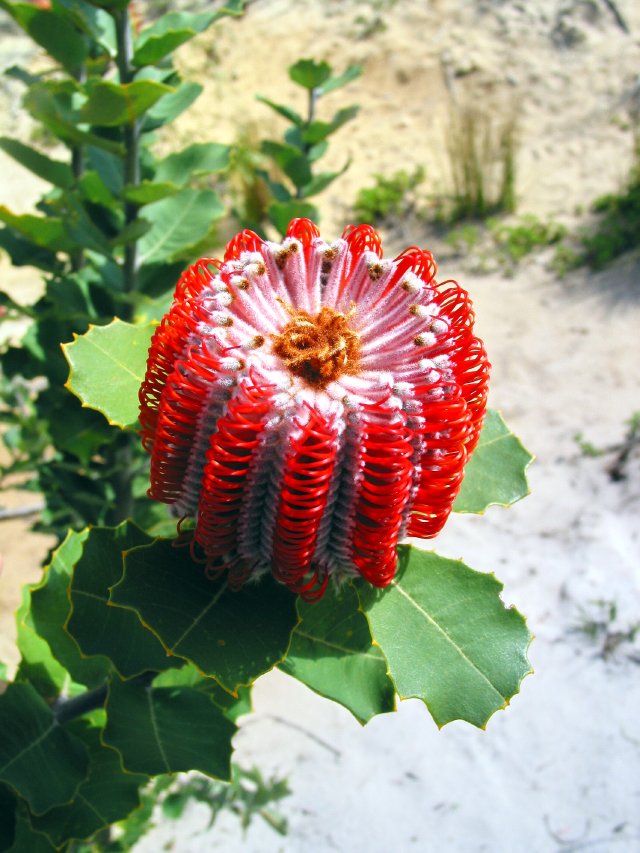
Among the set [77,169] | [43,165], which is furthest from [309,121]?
[43,165]

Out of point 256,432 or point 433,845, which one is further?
point 433,845

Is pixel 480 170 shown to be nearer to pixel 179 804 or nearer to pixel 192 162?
pixel 192 162

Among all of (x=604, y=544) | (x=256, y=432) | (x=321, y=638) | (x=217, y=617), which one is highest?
(x=256, y=432)

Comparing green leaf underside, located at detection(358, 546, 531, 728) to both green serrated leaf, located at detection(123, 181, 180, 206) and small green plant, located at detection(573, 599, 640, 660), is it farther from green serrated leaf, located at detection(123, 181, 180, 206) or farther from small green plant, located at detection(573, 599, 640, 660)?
small green plant, located at detection(573, 599, 640, 660)

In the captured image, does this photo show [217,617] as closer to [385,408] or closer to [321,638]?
[321,638]

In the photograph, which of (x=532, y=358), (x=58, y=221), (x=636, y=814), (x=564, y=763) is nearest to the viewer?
(x=58, y=221)

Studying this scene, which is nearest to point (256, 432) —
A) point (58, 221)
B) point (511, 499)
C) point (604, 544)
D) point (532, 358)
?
point (511, 499)

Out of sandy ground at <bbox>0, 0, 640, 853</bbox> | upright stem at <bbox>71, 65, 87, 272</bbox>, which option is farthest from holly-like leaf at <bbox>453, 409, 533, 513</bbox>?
sandy ground at <bbox>0, 0, 640, 853</bbox>

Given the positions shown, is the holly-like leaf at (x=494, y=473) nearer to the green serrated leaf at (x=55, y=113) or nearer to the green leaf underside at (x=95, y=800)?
the green leaf underside at (x=95, y=800)
